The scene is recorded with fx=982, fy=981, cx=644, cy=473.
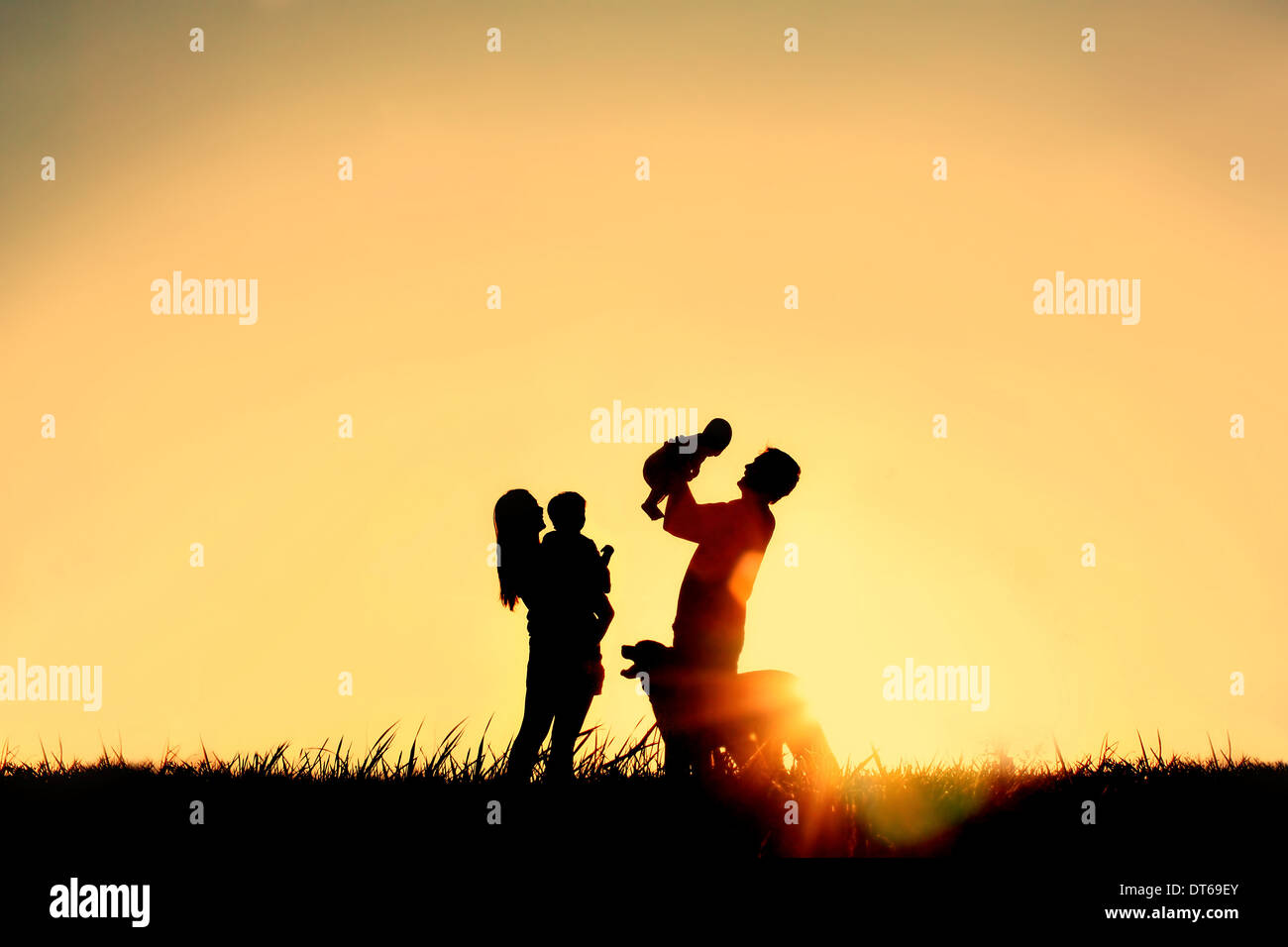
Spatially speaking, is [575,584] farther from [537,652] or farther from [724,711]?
[724,711]

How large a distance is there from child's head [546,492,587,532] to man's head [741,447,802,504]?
0.97 metres

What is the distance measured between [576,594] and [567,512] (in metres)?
0.48

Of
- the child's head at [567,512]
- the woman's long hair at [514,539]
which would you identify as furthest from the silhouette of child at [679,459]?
the woman's long hair at [514,539]

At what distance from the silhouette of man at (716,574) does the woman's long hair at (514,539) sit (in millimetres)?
898

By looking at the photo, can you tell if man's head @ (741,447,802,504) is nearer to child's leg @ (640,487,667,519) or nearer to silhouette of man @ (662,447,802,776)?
silhouette of man @ (662,447,802,776)

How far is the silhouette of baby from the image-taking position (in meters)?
5.60

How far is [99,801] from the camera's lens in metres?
5.37

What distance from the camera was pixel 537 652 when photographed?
566cm

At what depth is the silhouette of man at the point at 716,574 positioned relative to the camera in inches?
214

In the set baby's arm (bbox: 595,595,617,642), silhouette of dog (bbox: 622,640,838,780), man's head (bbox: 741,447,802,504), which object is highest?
man's head (bbox: 741,447,802,504)

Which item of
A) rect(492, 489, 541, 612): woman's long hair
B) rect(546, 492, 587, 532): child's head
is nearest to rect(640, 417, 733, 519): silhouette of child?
rect(546, 492, 587, 532): child's head
